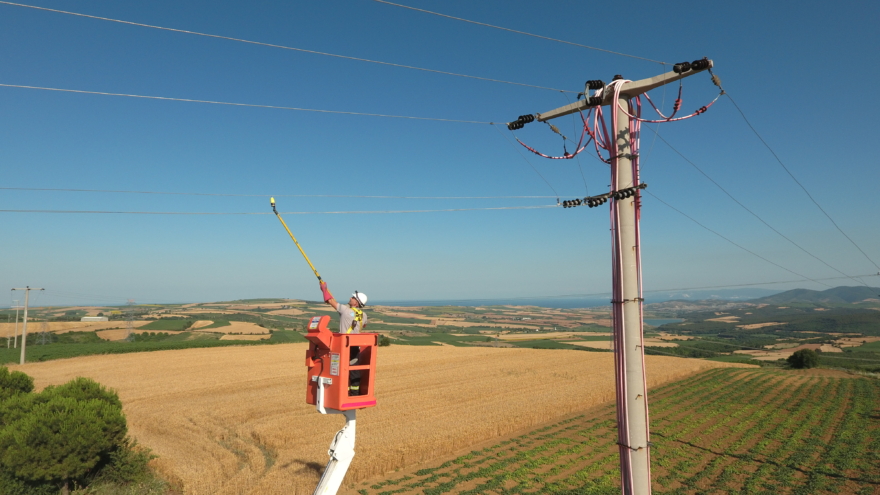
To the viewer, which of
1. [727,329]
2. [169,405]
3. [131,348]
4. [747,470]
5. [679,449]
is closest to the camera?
[747,470]

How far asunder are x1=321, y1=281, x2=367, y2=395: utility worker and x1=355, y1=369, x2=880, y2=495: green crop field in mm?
7472

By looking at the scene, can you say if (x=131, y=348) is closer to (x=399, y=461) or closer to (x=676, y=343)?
(x=399, y=461)

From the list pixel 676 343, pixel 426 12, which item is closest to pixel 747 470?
pixel 426 12

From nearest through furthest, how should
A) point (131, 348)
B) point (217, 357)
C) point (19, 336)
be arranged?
point (217, 357)
point (131, 348)
point (19, 336)

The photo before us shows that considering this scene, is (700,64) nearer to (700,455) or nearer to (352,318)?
(352,318)

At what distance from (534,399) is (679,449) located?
1025 centimetres

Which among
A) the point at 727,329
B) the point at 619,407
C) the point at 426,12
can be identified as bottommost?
the point at 727,329

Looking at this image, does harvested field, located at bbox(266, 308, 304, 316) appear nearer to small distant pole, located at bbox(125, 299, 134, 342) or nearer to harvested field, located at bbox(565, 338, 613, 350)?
small distant pole, located at bbox(125, 299, 134, 342)

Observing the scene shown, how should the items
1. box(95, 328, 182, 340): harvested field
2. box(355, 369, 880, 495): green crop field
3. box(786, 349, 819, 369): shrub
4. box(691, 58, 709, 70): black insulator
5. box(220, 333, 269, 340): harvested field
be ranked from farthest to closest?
box(220, 333, 269, 340): harvested field < box(95, 328, 182, 340): harvested field < box(786, 349, 819, 369): shrub < box(355, 369, 880, 495): green crop field < box(691, 58, 709, 70): black insulator

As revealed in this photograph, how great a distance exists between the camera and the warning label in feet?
26.6

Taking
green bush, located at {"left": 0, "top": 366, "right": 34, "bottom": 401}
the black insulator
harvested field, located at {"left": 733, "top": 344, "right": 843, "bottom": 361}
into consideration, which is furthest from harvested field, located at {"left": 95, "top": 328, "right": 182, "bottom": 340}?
harvested field, located at {"left": 733, "top": 344, "right": 843, "bottom": 361}

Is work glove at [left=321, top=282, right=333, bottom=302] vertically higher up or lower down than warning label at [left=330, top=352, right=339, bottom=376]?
higher up

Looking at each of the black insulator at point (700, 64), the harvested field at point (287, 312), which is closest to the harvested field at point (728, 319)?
the harvested field at point (287, 312)

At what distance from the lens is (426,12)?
31.9 feet
